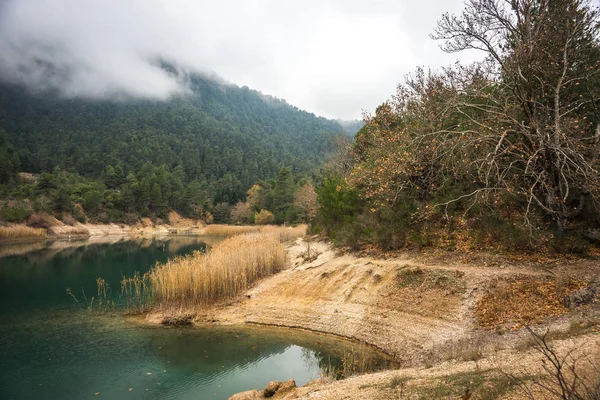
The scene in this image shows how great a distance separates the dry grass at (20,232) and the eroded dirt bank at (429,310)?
121 feet

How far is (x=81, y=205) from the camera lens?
2307 inches

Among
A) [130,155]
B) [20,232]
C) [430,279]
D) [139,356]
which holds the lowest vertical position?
[139,356]

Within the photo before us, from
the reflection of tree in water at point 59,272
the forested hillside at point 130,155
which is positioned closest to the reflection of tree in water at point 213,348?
the reflection of tree in water at point 59,272

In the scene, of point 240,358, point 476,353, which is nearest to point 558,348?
point 476,353

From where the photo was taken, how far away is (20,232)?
41438mm

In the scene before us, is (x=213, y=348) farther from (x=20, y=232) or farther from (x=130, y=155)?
(x=130, y=155)

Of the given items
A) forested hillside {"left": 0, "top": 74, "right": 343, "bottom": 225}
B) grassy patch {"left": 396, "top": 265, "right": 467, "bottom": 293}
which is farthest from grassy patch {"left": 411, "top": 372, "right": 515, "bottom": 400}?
forested hillside {"left": 0, "top": 74, "right": 343, "bottom": 225}

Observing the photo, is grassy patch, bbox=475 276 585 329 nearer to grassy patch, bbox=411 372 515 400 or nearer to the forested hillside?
grassy patch, bbox=411 372 515 400

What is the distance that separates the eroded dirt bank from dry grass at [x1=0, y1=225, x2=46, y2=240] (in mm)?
36892

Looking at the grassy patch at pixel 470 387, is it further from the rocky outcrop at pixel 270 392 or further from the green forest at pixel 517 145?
the green forest at pixel 517 145

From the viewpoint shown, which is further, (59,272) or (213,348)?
(59,272)

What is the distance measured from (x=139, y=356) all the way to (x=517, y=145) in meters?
12.5

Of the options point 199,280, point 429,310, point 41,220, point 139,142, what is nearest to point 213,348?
point 199,280

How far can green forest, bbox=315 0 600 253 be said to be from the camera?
9.68m
